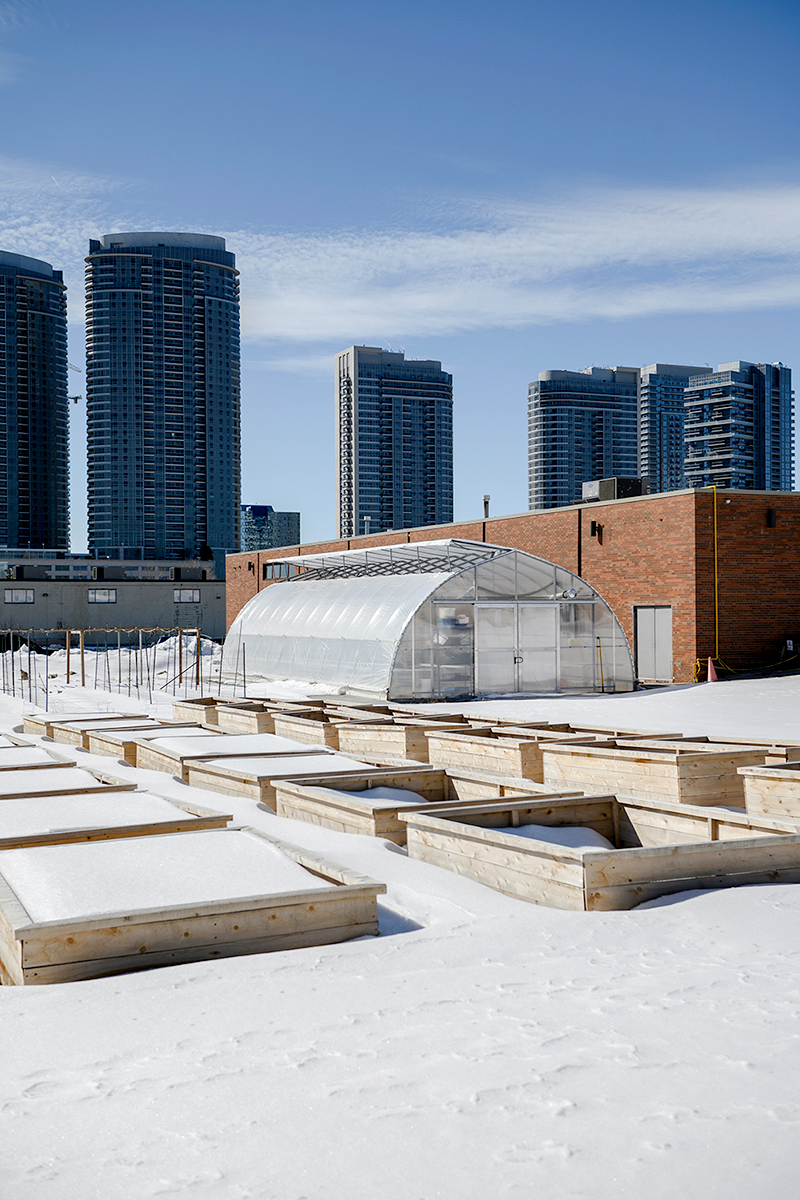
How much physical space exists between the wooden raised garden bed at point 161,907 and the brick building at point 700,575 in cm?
2405

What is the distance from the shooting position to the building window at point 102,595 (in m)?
66.6

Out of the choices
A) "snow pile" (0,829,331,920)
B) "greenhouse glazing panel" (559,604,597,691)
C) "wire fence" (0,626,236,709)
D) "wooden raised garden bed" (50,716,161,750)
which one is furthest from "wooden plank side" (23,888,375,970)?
"greenhouse glazing panel" (559,604,597,691)

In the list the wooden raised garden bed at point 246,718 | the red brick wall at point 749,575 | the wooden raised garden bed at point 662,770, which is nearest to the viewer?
the wooden raised garden bed at point 662,770

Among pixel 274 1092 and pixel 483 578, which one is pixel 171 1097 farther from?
pixel 483 578

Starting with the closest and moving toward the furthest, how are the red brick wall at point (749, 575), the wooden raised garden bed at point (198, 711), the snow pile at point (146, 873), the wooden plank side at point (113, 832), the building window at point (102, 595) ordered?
1. the snow pile at point (146, 873)
2. the wooden plank side at point (113, 832)
3. the wooden raised garden bed at point (198, 711)
4. the red brick wall at point (749, 575)
5. the building window at point (102, 595)

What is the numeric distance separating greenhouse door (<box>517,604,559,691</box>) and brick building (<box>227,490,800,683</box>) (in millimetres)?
4332

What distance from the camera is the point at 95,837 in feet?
27.5

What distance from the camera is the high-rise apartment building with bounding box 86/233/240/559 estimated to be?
489 feet

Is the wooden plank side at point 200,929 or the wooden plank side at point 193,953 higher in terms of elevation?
the wooden plank side at point 200,929

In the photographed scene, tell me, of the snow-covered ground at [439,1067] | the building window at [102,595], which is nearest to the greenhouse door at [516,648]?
the snow-covered ground at [439,1067]

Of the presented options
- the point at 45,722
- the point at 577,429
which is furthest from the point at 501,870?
the point at 577,429

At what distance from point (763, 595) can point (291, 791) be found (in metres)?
23.0

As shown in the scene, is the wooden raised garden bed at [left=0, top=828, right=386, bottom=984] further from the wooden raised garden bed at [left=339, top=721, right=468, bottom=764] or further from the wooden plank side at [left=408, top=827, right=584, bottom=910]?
the wooden raised garden bed at [left=339, top=721, right=468, bottom=764]

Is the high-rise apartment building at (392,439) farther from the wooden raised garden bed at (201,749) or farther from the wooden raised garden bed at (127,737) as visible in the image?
the wooden raised garden bed at (201,749)
